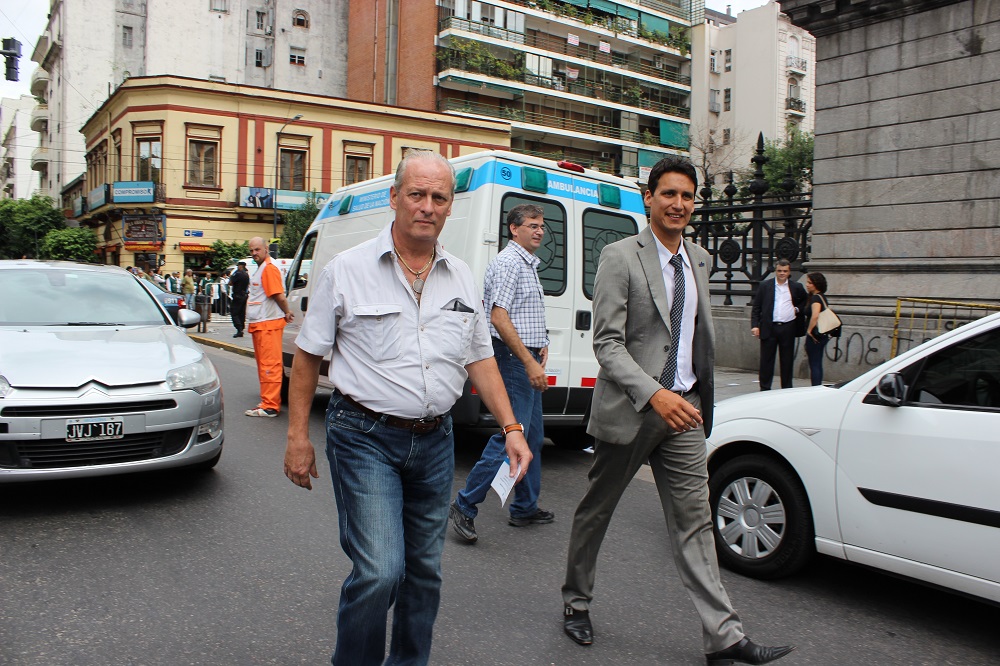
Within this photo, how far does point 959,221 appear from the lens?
10.2 metres

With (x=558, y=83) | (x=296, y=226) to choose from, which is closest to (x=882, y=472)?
(x=296, y=226)

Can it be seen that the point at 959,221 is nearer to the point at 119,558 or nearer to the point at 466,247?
the point at 466,247

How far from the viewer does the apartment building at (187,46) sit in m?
48.8

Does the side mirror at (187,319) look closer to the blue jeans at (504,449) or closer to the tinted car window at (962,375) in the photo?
the blue jeans at (504,449)

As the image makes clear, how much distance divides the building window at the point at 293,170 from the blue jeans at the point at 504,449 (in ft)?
124

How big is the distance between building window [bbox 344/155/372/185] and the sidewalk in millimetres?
14000

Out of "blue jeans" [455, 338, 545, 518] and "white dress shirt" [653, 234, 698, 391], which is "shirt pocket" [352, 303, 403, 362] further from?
"blue jeans" [455, 338, 545, 518]

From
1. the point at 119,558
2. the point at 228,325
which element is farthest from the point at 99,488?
→ the point at 228,325

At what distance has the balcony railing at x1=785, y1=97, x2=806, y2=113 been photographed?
2330 inches

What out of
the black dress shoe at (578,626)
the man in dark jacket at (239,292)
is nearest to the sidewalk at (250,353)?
the man in dark jacket at (239,292)

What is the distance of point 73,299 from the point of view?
6.39 m

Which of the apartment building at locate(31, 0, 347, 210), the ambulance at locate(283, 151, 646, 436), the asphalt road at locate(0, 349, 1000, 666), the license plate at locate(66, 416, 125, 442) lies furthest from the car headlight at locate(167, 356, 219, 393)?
the apartment building at locate(31, 0, 347, 210)

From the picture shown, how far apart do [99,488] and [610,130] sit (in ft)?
172

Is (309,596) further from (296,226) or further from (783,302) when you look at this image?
(296,226)
